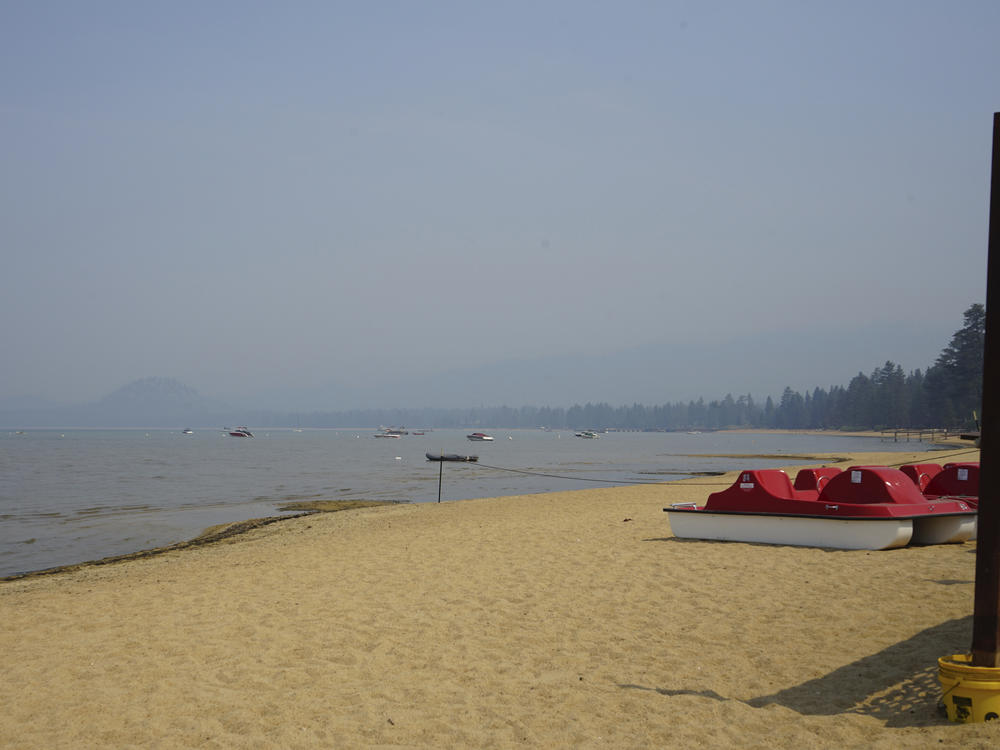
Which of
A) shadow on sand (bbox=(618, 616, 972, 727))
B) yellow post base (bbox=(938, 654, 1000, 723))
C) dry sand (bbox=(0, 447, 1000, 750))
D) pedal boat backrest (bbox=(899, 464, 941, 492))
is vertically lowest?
dry sand (bbox=(0, 447, 1000, 750))

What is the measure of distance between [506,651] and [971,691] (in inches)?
159

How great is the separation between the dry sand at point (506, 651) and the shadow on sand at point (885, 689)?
2 cm

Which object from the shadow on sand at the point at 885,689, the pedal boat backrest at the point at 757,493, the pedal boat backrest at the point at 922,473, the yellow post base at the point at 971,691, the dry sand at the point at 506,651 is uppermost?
the pedal boat backrest at the point at 922,473

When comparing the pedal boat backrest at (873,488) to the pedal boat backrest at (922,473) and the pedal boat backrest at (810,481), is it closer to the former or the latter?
the pedal boat backrest at (810,481)

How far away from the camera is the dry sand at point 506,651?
6.00 m

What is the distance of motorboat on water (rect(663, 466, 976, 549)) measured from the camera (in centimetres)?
1248

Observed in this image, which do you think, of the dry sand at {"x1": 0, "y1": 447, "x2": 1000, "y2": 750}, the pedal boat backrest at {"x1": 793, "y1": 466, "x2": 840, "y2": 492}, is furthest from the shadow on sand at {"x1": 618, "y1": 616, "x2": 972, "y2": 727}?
the pedal boat backrest at {"x1": 793, "y1": 466, "x2": 840, "y2": 492}

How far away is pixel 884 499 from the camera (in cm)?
1277

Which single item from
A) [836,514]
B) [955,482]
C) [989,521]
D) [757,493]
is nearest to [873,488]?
[836,514]

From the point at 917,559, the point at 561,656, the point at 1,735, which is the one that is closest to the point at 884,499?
the point at 917,559

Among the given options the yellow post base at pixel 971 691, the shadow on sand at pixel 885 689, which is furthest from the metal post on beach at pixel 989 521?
the shadow on sand at pixel 885 689

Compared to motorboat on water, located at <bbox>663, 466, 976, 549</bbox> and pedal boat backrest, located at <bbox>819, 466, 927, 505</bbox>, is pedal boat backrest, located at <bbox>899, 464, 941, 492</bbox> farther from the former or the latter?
pedal boat backrest, located at <bbox>819, 466, 927, 505</bbox>

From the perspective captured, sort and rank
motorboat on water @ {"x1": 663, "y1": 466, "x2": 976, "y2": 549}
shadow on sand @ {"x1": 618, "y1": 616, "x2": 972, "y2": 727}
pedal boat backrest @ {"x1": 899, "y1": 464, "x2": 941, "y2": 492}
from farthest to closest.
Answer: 1. pedal boat backrest @ {"x1": 899, "y1": 464, "x2": 941, "y2": 492}
2. motorboat on water @ {"x1": 663, "y1": 466, "x2": 976, "y2": 549}
3. shadow on sand @ {"x1": 618, "y1": 616, "x2": 972, "y2": 727}

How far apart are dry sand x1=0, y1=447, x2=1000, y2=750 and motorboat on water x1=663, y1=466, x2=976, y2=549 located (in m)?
0.39
